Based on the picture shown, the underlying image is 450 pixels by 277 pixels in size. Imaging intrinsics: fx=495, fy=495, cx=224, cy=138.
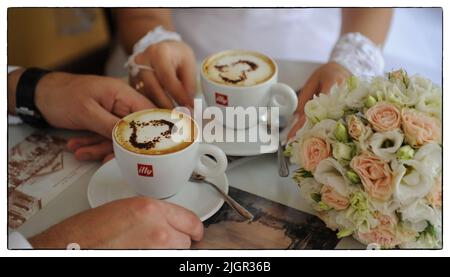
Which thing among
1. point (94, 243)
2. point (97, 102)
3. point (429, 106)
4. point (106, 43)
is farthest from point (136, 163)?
point (106, 43)

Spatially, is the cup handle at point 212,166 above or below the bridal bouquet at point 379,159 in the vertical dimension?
below

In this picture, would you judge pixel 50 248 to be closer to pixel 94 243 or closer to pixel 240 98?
pixel 94 243

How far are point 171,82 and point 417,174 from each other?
42cm

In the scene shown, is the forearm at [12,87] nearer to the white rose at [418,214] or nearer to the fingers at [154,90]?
the fingers at [154,90]

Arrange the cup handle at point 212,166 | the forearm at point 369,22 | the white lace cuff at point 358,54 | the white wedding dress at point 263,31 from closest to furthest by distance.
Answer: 1. the cup handle at point 212,166
2. the white lace cuff at point 358,54
3. the forearm at point 369,22
4. the white wedding dress at point 263,31

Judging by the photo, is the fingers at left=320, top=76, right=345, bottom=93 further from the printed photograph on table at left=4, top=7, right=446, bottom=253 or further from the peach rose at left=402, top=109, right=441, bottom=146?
the peach rose at left=402, top=109, right=441, bottom=146

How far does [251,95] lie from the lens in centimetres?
68

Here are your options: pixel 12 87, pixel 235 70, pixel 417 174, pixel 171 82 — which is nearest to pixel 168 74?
pixel 171 82

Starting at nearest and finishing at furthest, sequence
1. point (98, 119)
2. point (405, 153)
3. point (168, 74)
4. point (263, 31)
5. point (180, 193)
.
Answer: point (405, 153), point (180, 193), point (98, 119), point (168, 74), point (263, 31)

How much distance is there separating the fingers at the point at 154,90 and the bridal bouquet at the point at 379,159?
237 millimetres

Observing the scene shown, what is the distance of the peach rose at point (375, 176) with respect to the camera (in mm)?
481

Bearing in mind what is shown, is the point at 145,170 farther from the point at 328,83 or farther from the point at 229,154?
the point at 328,83

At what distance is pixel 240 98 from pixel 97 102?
0.20 meters

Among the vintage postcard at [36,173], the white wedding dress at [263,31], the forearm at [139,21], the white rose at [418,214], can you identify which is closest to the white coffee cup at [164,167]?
the vintage postcard at [36,173]
